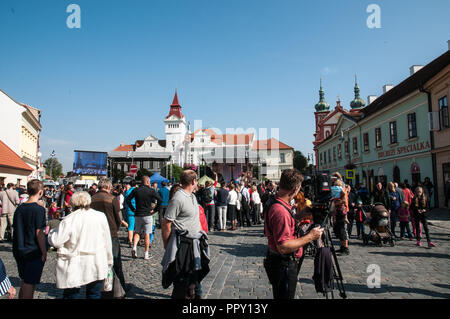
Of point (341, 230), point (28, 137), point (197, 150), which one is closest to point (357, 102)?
point (197, 150)

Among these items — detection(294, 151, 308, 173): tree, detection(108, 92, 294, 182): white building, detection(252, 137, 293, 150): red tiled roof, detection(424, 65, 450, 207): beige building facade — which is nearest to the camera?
detection(424, 65, 450, 207): beige building facade

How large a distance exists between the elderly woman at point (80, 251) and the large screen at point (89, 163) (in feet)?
114

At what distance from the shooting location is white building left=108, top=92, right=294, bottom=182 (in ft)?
253

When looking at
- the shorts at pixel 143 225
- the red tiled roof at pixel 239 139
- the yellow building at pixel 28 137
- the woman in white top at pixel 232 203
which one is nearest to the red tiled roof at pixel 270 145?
the red tiled roof at pixel 239 139

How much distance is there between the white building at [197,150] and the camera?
77.0 metres

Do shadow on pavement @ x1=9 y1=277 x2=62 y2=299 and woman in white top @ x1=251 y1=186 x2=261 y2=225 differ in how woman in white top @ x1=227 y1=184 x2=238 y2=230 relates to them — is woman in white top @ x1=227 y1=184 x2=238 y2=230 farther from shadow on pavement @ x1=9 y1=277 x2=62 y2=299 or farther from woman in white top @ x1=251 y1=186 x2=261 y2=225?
shadow on pavement @ x1=9 y1=277 x2=62 y2=299

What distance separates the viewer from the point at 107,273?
363 cm

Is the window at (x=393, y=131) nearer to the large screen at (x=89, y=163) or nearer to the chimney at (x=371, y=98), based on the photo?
the chimney at (x=371, y=98)

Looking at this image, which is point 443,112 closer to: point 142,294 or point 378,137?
point 378,137

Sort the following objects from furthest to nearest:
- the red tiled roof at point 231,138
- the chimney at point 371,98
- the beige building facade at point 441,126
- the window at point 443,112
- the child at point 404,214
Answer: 1. the red tiled roof at point 231,138
2. the chimney at point 371,98
3. the window at point 443,112
4. the beige building facade at point 441,126
5. the child at point 404,214

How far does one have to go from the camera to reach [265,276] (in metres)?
5.72

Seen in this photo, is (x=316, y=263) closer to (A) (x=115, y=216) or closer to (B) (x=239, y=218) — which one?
(A) (x=115, y=216)

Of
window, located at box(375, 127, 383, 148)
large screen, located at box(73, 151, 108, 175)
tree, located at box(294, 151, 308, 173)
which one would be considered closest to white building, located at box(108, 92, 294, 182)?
tree, located at box(294, 151, 308, 173)

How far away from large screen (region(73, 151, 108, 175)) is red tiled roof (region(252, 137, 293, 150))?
2300 inches
